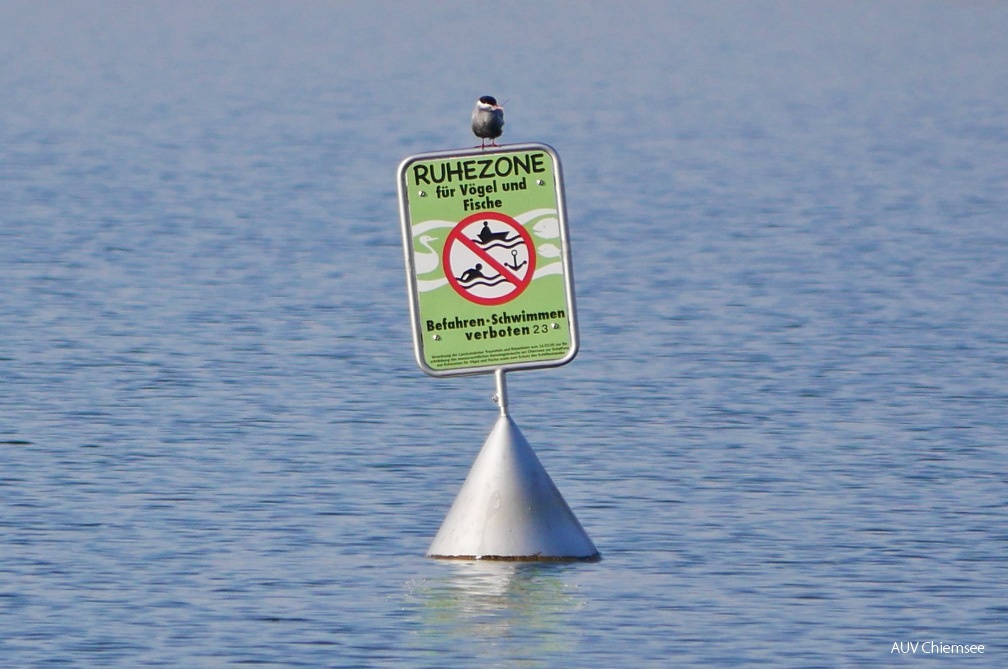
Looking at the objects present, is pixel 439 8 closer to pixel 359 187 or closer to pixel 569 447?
pixel 359 187

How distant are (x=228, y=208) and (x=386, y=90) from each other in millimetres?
14050

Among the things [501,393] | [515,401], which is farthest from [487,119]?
[515,401]

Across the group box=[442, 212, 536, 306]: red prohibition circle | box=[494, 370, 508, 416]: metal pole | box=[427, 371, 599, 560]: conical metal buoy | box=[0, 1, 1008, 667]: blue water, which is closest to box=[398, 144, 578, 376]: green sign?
box=[442, 212, 536, 306]: red prohibition circle

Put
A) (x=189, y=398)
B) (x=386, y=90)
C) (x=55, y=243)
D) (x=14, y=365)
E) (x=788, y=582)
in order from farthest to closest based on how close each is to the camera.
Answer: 1. (x=386, y=90)
2. (x=55, y=243)
3. (x=14, y=365)
4. (x=189, y=398)
5. (x=788, y=582)

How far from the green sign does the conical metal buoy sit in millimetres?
387

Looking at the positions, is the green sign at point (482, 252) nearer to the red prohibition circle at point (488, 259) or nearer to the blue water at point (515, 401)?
the red prohibition circle at point (488, 259)

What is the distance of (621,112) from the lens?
1291 inches

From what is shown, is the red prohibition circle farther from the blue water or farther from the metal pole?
the blue water

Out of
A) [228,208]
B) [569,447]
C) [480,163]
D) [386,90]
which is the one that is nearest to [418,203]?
[480,163]

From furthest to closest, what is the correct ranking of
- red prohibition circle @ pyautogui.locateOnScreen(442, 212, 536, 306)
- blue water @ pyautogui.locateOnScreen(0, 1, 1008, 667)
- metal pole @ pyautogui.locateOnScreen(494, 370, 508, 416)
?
metal pole @ pyautogui.locateOnScreen(494, 370, 508, 416) → red prohibition circle @ pyautogui.locateOnScreen(442, 212, 536, 306) → blue water @ pyautogui.locateOnScreen(0, 1, 1008, 667)

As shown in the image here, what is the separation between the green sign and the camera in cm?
945

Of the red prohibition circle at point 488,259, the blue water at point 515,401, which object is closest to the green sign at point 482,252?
the red prohibition circle at point 488,259

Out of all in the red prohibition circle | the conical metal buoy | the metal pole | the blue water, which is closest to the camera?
the blue water

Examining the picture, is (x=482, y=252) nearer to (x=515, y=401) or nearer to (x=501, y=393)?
(x=501, y=393)
